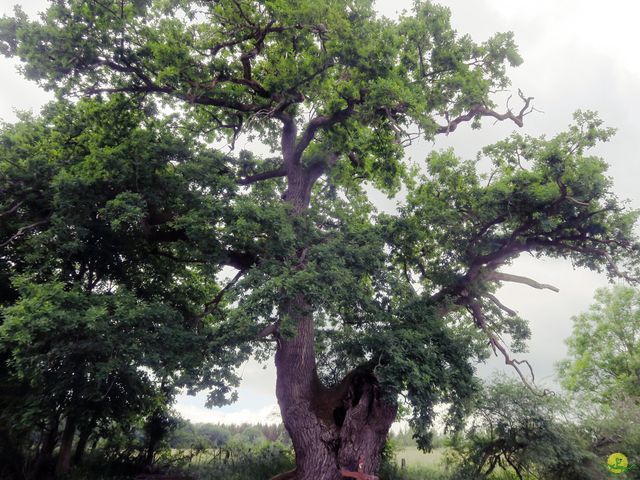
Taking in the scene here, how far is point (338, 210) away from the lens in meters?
11.2

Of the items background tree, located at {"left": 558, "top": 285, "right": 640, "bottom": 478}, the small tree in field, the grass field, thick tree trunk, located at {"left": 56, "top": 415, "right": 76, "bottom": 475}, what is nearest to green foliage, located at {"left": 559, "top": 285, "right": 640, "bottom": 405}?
background tree, located at {"left": 558, "top": 285, "right": 640, "bottom": 478}

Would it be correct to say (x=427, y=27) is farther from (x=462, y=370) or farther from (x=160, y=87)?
(x=462, y=370)

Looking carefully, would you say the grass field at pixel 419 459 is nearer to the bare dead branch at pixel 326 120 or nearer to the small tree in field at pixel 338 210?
the small tree in field at pixel 338 210

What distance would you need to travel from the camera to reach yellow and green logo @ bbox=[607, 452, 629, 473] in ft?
33.6

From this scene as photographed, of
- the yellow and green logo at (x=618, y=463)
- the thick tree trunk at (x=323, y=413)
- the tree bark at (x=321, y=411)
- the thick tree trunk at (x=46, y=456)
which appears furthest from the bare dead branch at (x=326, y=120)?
the yellow and green logo at (x=618, y=463)

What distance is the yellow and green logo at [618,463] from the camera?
1025cm

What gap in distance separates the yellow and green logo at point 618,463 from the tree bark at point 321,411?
6.50 metres

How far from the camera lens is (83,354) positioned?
28.0 ft

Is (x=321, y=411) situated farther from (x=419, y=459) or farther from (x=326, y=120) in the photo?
(x=326, y=120)

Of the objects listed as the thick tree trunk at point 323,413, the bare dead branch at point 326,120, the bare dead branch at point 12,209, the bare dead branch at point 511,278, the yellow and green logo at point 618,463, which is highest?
the bare dead branch at point 326,120

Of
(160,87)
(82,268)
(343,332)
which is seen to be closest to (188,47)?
(160,87)

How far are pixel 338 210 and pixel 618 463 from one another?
33.4 feet

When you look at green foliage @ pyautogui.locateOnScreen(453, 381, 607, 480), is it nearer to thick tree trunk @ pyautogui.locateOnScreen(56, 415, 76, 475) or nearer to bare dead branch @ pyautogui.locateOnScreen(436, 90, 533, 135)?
bare dead branch @ pyautogui.locateOnScreen(436, 90, 533, 135)

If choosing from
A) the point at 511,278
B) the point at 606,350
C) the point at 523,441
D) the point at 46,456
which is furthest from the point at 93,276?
the point at 606,350
